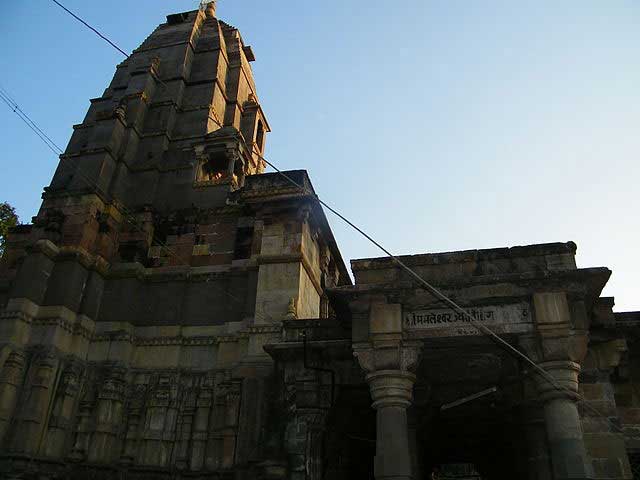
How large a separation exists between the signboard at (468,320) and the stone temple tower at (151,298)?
4989mm

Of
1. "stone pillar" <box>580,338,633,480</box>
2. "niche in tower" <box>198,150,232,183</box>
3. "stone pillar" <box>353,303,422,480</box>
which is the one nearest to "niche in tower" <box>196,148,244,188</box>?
"niche in tower" <box>198,150,232,183</box>

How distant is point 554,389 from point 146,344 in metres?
11.7

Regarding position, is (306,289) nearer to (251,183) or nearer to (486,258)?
(251,183)

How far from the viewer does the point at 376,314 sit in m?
11.5

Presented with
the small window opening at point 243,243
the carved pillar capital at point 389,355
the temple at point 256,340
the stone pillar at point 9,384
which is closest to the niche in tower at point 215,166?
the temple at point 256,340

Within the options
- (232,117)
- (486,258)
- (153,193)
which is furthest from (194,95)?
(486,258)

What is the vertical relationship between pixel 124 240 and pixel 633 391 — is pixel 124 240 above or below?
above

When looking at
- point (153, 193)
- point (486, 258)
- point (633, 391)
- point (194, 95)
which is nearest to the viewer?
point (486, 258)

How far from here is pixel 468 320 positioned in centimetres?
1109

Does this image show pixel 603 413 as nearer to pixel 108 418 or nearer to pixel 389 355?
pixel 389 355

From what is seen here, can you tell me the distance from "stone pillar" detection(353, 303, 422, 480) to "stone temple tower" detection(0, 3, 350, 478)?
4.25 metres

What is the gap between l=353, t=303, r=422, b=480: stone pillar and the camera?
1028 centimetres

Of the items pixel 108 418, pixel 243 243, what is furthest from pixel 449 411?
pixel 108 418

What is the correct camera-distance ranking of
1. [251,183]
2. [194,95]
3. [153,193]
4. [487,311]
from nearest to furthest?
[487,311], [251,183], [153,193], [194,95]
